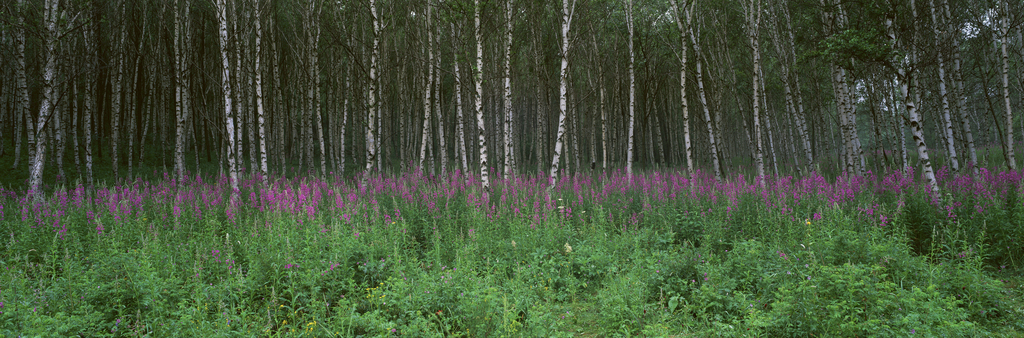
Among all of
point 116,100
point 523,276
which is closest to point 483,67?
point 116,100

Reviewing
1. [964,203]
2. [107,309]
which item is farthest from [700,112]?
[107,309]

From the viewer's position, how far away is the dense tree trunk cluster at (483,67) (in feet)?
35.1

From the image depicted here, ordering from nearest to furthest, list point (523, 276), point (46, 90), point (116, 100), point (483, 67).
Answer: point (523, 276), point (46, 90), point (116, 100), point (483, 67)

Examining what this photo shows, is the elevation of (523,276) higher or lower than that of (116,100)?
lower

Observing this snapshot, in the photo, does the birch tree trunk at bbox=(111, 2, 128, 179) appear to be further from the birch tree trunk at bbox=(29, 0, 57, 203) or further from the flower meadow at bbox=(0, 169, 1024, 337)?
the flower meadow at bbox=(0, 169, 1024, 337)

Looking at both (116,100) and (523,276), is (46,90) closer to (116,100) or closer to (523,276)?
(116,100)

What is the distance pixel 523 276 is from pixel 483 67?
580 inches

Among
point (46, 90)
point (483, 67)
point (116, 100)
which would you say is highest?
point (483, 67)

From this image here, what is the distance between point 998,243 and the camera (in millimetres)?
5754

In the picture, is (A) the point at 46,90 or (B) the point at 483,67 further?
(B) the point at 483,67

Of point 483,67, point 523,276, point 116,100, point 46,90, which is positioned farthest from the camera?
point 483,67

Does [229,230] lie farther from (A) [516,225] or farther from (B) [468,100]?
(B) [468,100]

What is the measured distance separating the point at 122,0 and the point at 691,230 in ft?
63.3

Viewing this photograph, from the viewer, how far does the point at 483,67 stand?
1881 centimetres
